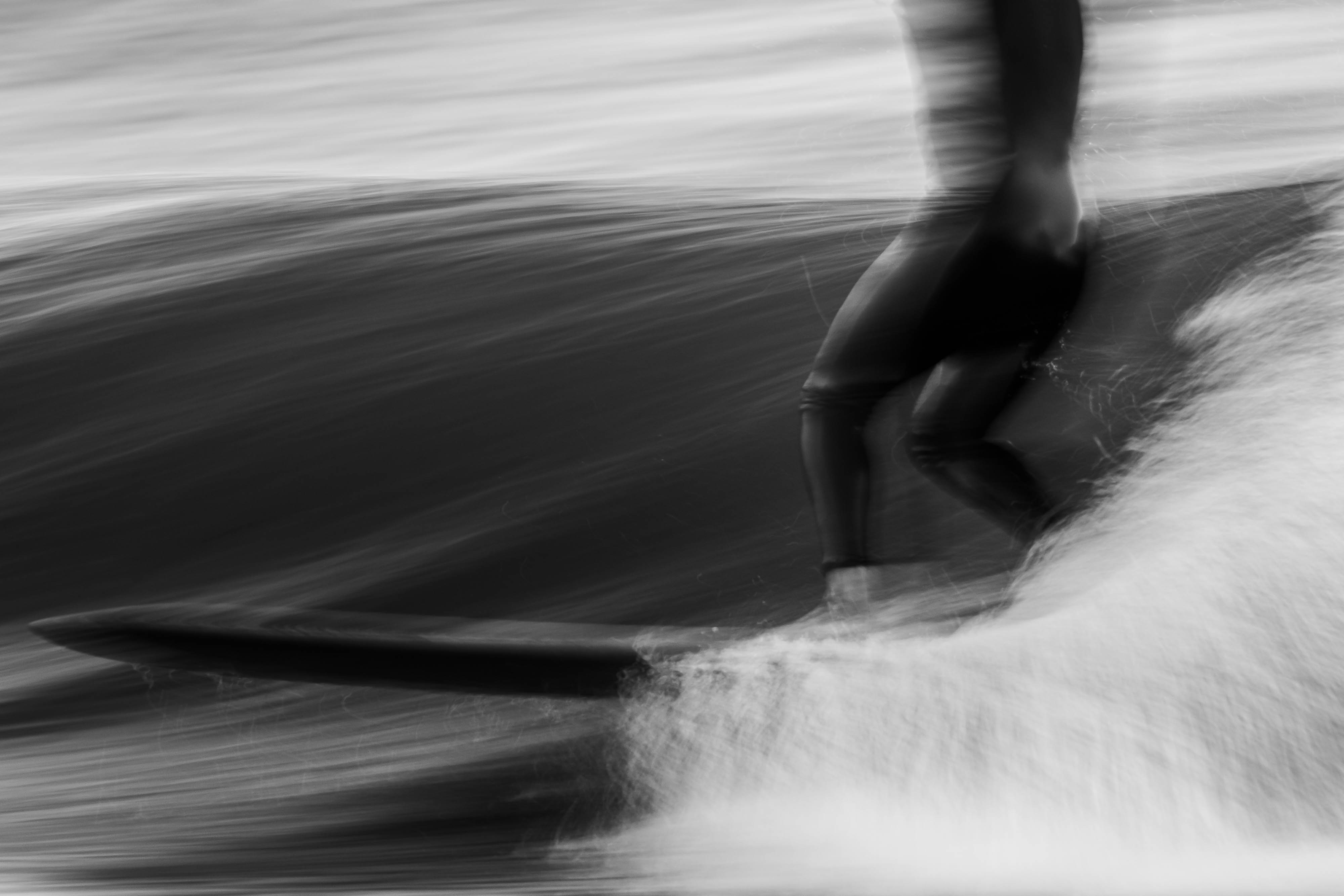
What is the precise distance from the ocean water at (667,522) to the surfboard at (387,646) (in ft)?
0.13

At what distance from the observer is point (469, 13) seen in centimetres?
917

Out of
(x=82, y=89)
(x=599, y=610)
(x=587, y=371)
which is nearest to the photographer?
(x=599, y=610)

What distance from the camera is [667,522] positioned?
2.40 meters

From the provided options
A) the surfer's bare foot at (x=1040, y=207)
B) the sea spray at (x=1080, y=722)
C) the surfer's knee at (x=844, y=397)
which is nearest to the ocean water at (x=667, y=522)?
the sea spray at (x=1080, y=722)

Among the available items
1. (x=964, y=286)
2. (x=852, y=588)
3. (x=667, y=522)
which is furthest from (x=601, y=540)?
(x=964, y=286)

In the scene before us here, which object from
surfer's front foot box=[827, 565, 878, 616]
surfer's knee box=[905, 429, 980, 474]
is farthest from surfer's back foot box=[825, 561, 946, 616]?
surfer's knee box=[905, 429, 980, 474]

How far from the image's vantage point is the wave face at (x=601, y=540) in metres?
1.63

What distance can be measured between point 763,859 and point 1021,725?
33 centimetres

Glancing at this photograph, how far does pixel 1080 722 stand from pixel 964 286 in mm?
512

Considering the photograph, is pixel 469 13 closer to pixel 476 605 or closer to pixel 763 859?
pixel 476 605

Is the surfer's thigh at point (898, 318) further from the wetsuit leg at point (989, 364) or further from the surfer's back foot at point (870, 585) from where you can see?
the surfer's back foot at point (870, 585)

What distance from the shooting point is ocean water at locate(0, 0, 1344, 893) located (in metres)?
1.58

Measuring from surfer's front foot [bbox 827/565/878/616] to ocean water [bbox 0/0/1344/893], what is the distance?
37mm

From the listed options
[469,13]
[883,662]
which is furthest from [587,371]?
[469,13]
